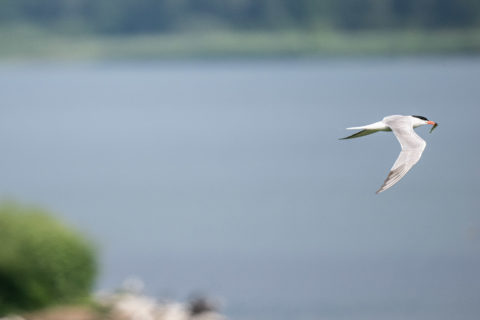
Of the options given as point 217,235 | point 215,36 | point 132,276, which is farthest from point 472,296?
point 215,36

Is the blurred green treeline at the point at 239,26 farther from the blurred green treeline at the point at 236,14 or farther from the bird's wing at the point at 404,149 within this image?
the bird's wing at the point at 404,149

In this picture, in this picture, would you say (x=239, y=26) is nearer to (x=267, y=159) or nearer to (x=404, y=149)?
(x=267, y=159)

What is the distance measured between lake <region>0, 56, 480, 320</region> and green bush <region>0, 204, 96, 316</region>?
0.65 m

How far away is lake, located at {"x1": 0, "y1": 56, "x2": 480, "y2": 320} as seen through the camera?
33594mm

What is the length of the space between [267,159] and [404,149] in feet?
234

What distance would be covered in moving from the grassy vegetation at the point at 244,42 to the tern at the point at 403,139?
103 m

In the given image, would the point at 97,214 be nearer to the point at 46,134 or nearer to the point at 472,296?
the point at 472,296

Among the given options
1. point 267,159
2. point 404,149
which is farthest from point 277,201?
point 404,149

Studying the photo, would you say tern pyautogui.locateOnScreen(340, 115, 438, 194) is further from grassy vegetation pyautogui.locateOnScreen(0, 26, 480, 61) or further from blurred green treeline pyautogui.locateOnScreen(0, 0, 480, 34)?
grassy vegetation pyautogui.locateOnScreen(0, 26, 480, 61)

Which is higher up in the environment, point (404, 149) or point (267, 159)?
point (267, 159)

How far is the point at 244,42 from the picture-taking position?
123000 mm

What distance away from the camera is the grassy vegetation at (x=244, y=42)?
4476 inches

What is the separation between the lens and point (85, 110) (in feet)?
505

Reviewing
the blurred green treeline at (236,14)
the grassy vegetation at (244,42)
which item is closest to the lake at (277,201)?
the grassy vegetation at (244,42)
